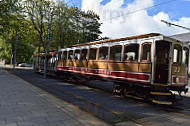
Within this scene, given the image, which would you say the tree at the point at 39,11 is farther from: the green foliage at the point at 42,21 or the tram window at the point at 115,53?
the tram window at the point at 115,53

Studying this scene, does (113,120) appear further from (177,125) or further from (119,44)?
(119,44)

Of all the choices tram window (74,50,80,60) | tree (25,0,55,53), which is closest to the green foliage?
tree (25,0,55,53)

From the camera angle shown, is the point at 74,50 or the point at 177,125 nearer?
the point at 177,125

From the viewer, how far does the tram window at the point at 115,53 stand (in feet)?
28.2

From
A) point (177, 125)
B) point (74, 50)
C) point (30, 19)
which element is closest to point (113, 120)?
point (177, 125)

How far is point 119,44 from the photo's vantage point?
868 cm

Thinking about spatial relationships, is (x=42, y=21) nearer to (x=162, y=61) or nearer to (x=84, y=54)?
(x=84, y=54)

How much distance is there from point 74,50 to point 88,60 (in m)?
2.50

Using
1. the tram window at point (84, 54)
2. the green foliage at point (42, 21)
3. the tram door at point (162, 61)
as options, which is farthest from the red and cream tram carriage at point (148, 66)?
the green foliage at point (42, 21)

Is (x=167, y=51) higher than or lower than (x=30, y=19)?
lower

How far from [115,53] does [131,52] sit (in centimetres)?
111

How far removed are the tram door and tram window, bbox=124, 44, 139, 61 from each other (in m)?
1.01

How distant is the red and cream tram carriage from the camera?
6994 mm

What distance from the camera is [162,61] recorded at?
764cm
